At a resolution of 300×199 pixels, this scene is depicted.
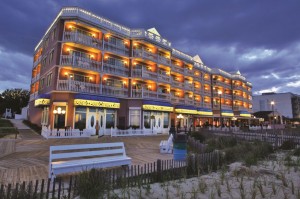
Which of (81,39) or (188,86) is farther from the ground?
(81,39)

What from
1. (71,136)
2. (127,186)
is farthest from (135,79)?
(127,186)

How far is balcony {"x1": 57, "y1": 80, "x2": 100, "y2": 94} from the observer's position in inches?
904

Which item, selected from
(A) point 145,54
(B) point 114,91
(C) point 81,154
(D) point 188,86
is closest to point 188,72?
(D) point 188,86

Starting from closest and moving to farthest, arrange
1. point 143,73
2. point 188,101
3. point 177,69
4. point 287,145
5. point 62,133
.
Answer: point 287,145 → point 62,133 → point 143,73 → point 177,69 → point 188,101

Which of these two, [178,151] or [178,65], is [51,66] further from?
[178,65]

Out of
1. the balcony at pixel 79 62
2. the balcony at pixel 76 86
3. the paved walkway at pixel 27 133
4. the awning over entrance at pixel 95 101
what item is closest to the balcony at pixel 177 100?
the awning over entrance at pixel 95 101

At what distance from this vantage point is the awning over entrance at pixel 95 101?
22891 mm

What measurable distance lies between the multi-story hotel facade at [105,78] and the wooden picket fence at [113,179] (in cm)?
1639

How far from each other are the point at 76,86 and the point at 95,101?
2872 millimetres

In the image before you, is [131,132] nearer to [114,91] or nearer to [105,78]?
[114,91]

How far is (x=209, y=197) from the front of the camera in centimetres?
539

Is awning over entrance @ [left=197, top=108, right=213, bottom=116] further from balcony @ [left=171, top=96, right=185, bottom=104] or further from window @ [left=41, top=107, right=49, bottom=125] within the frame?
Answer: window @ [left=41, top=107, right=49, bottom=125]

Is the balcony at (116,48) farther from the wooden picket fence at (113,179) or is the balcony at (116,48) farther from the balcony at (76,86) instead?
the wooden picket fence at (113,179)

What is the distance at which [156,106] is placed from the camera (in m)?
30.1
